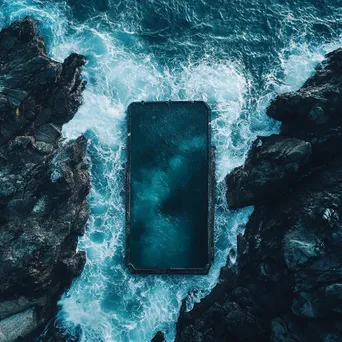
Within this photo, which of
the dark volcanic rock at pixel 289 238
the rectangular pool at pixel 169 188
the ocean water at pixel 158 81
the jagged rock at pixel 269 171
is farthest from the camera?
the rectangular pool at pixel 169 188

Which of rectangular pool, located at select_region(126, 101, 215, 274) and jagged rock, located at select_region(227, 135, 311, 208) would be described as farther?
rectangular pool, located at select_region(126, 101, 215, 274)

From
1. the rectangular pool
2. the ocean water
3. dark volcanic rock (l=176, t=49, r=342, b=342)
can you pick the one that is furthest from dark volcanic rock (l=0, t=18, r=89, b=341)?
dark volcanic rock (l=176, t=49, r=342, b=342)

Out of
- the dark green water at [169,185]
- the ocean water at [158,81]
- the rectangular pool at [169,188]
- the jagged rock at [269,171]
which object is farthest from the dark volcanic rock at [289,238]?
the dark green water at [169,185]

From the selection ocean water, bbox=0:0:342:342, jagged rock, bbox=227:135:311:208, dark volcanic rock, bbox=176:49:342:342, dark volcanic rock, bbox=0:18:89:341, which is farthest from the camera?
ocean water, bbox=0:0:342:342

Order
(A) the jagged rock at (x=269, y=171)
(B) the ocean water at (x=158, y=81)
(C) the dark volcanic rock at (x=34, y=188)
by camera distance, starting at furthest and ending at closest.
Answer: (B) the ocean water at (x=158, y=81) → (A) the jagged rock at (x=269, y=171) → (C) the dark volcanic rock at (x=34, y=188)

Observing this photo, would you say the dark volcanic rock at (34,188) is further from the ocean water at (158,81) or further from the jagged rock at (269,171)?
the jagged rock at (269,171)

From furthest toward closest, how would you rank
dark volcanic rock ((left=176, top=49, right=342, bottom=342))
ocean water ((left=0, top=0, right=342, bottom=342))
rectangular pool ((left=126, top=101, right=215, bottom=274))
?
rectangular pool ((left=126, top=101, right=215, bottom=274))
ocean water ((left=0, top=0, right=342, bottom=342))
dark volcanic rock ((left=176, top=49, right=342, bottom=342))

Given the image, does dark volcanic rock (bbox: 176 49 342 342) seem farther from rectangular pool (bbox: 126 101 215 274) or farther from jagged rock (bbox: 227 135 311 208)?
rectangular pool (bbox: 126 101 215 274)
